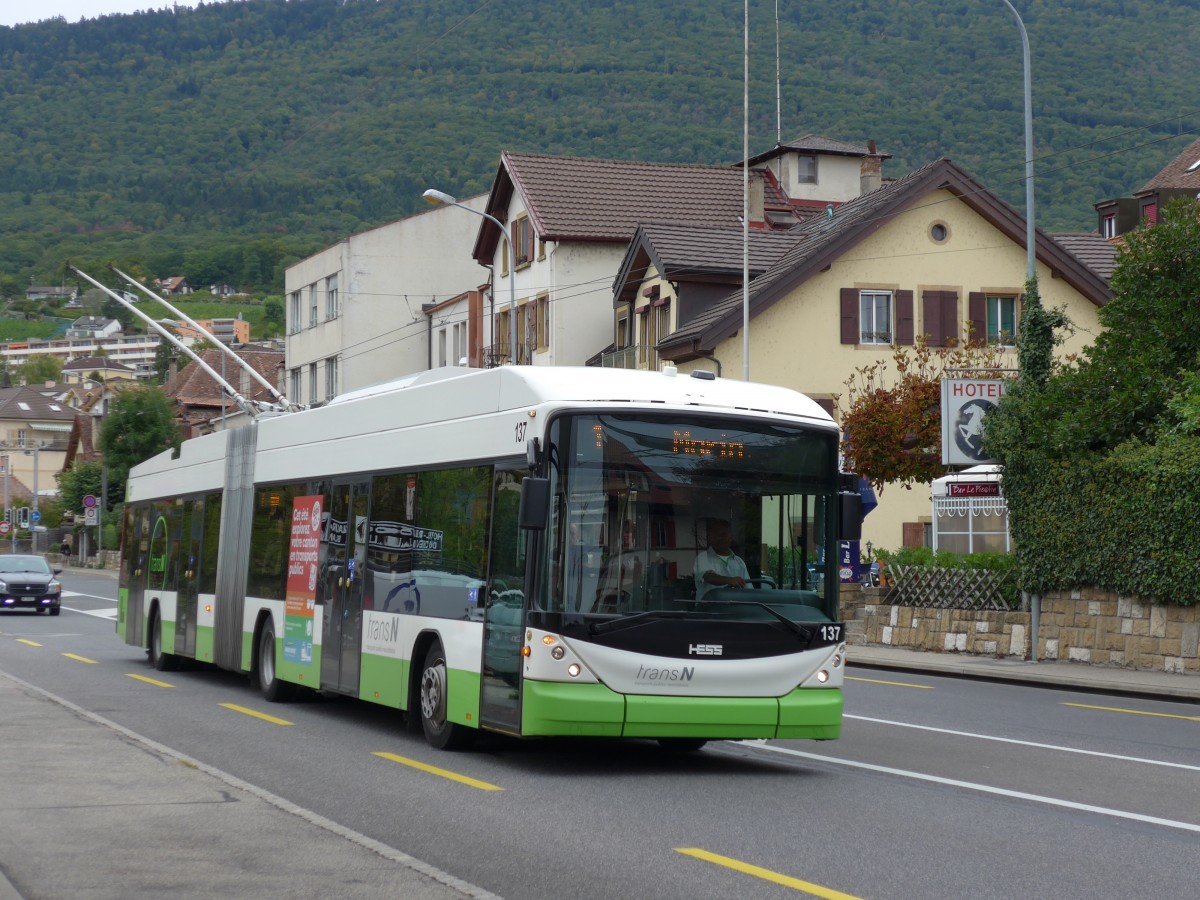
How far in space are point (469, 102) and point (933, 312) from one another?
52.1 meters

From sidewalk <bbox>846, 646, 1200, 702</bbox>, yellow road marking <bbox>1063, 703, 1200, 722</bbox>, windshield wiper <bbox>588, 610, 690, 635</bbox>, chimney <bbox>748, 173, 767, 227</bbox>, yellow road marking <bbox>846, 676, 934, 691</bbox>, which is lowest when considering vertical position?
yellow road marking <bbox>1063, 703, 1200, 722</bbox>

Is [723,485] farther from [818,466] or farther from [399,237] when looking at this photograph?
[399,237]

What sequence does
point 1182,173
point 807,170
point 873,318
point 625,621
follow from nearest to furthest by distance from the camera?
point 625,621
point 873,318
point 807,170
point 1182,173

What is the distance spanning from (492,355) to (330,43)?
209 ft

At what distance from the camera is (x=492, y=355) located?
54.6 meters

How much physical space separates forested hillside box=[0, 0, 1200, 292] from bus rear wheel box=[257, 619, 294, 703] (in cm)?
2269

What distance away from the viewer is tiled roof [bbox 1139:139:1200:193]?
65775 millimetres

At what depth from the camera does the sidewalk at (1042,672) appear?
22.0 metres

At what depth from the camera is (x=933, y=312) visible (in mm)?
45688

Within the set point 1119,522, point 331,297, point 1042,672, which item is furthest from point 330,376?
point 1042,672

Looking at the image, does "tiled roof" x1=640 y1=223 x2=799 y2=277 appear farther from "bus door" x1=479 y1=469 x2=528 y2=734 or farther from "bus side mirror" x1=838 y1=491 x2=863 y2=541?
"bus door" x1=479 y1=469 x2=528 y2=734

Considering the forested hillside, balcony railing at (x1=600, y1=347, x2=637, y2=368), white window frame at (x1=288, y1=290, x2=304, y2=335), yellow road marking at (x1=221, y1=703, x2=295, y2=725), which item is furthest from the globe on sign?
white window frame at (x1=288, y1=290, x2=304, y2=335)

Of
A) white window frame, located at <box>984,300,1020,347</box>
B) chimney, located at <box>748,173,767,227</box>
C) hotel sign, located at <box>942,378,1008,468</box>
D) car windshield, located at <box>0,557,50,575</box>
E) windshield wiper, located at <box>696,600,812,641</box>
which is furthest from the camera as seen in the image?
chimney, located at <box>748,173,767,227</box>

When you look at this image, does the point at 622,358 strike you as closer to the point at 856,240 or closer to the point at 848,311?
the point at 848,311
